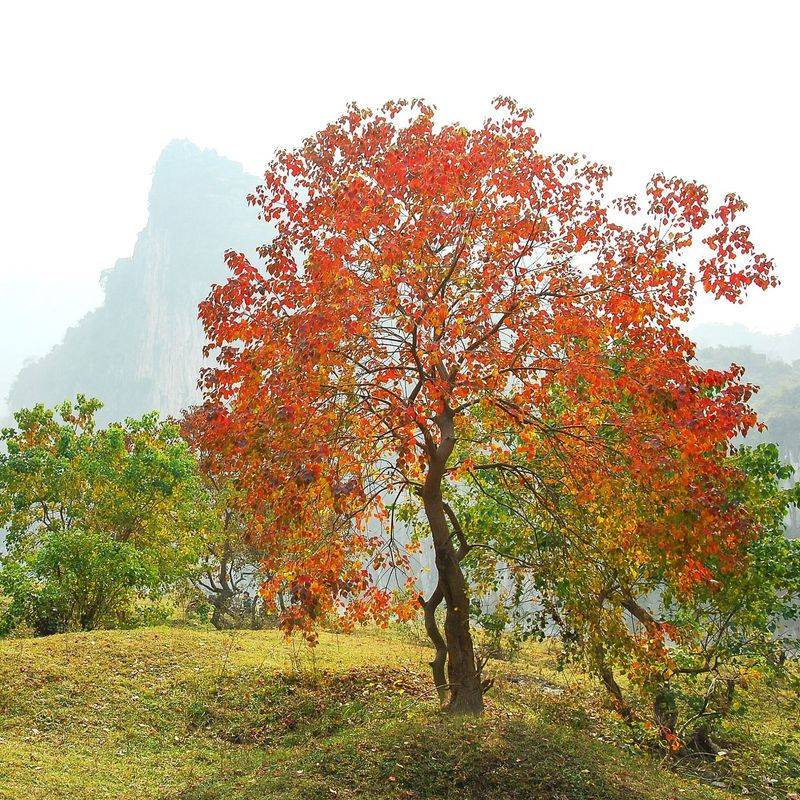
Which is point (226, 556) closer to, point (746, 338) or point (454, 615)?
point (454, 615)

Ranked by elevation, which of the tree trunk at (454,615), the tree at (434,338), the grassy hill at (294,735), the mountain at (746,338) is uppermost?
the mountain at (746,338)

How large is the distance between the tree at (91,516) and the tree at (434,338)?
6836mm

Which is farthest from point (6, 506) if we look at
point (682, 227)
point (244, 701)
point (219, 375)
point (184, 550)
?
point (682, 227)

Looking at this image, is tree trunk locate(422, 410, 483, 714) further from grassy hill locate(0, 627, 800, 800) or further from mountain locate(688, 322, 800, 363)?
mountain locate(688, 322, 800, 363)

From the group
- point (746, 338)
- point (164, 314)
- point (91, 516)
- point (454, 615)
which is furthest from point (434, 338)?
point (746, 338)

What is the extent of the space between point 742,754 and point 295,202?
9.50 m

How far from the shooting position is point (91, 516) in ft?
44.0

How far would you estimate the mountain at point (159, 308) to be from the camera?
394 ft

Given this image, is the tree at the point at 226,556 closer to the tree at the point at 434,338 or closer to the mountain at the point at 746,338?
the tree at the point at 434,338

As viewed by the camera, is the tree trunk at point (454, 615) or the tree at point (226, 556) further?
the tree at point (226, 556)

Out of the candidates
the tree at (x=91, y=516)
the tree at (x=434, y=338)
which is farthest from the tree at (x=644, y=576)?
the tree at (x=91, y=516)

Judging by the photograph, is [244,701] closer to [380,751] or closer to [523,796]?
[380,751]

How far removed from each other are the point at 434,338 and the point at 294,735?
5.39 metres

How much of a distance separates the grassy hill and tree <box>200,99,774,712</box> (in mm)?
1216
